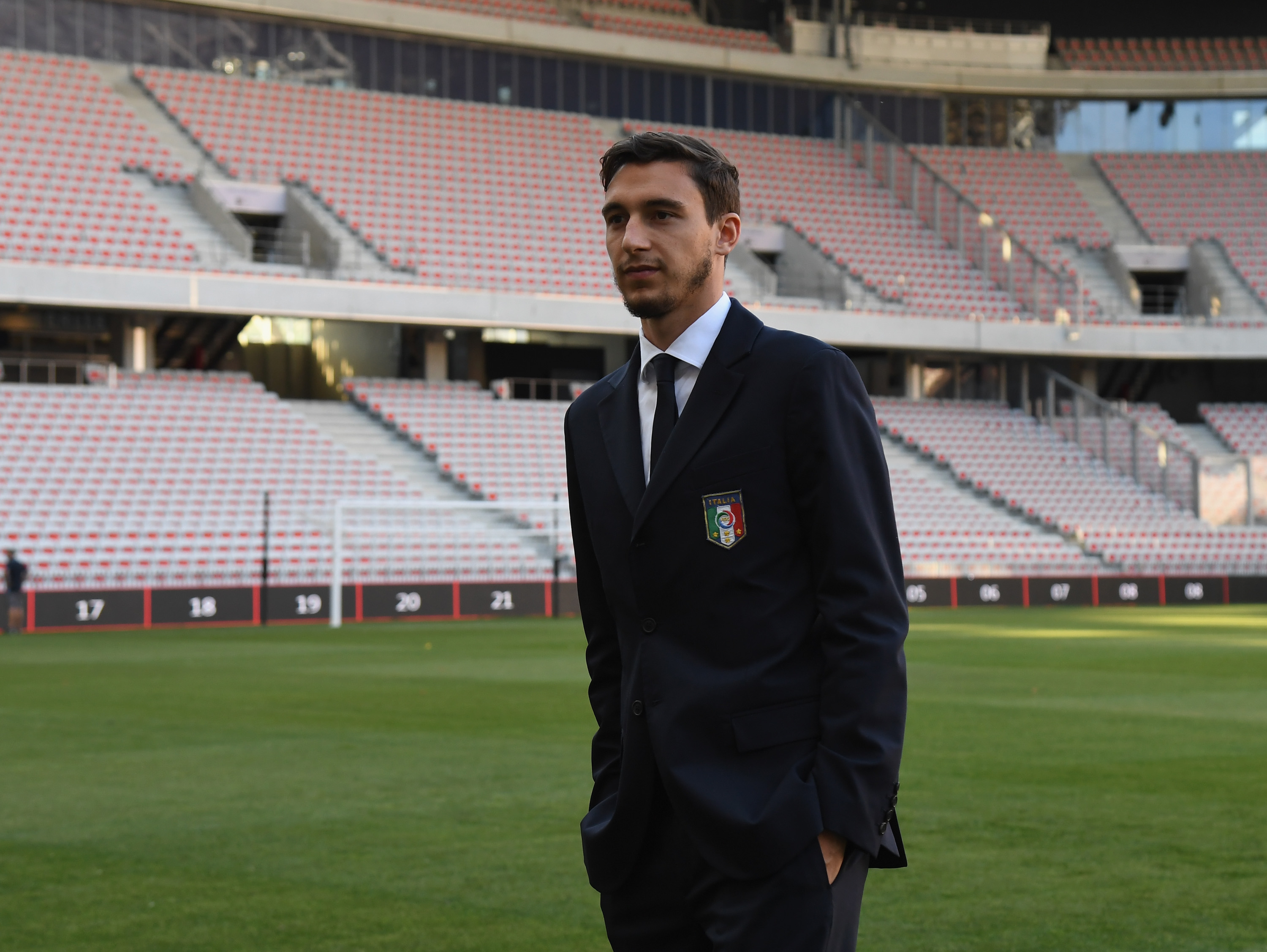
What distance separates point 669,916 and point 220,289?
3583 cm

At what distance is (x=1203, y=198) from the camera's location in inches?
2066

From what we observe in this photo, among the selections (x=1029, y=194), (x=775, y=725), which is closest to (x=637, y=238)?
(x=775, y=725)

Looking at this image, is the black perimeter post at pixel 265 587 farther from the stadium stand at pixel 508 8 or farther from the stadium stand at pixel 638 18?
the stadium stand at pixel 638 18

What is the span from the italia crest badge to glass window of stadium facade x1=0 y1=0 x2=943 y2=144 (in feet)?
144

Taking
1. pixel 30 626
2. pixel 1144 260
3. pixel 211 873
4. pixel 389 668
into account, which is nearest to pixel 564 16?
pixel 1144 260

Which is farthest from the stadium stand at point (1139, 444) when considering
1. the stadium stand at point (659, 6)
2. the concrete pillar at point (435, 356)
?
the stadium stand at point (659, 6)

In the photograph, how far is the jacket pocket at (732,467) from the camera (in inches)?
114

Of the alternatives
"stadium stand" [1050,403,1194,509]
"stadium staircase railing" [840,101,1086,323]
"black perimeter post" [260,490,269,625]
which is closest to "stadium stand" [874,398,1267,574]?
"stadium stand" [1050,403,1194,509]

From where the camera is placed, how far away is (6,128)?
126 ft

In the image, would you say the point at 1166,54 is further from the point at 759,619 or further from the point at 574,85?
the point at 759,619

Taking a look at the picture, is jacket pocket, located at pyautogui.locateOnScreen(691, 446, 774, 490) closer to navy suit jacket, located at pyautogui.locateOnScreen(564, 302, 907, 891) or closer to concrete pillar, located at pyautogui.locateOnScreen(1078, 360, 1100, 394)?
navy suit jacket, located at pyautogui.locateOnScreen(564, 302, 907, 891)

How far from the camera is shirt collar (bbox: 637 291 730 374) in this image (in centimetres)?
304

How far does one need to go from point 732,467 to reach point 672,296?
1.20ft

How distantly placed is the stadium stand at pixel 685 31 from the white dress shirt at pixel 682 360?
47819 mm
